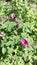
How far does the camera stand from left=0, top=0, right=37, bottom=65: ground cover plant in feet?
9.71

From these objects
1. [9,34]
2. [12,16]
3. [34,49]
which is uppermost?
[12,16]

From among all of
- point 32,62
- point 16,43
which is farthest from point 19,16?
point 32,62

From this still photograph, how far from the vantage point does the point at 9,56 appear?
10.00ft

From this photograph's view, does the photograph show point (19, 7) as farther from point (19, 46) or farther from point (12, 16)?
point (19, 46)

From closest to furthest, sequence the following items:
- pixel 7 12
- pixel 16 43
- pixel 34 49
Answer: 1. pixel 16 43
2. pixel 34 49
3. pixel 7 12

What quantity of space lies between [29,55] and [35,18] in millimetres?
553

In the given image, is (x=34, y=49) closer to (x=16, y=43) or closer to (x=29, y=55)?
(x=29, y=55)

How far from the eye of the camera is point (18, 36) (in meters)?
3.01

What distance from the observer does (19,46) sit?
9.79ft

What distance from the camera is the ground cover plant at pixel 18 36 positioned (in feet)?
9.71

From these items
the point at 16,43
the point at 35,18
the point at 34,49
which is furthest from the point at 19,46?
the point at 35,18

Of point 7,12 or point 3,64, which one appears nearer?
point 3,64

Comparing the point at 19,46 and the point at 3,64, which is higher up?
the point at 19,46

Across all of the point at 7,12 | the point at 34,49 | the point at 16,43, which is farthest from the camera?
the point at 7,12
